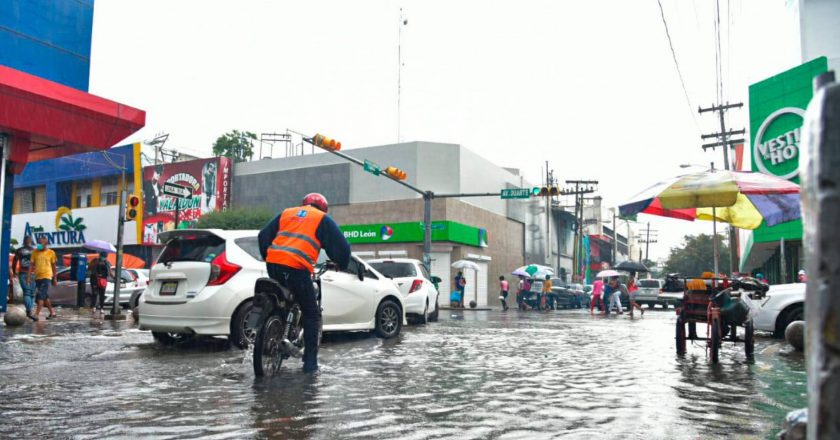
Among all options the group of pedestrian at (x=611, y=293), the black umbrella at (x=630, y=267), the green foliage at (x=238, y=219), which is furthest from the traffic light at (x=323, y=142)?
the black umbrella at (x=630, y=267)

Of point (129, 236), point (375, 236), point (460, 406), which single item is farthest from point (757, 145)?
point (129, 236)

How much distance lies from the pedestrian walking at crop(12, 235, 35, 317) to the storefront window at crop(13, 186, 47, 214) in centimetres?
3491

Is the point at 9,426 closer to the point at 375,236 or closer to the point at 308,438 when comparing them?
the point at 308,438

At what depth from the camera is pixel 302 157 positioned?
130ft

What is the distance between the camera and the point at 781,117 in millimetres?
24641

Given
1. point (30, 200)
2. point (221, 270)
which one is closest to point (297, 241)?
point (221, 270)

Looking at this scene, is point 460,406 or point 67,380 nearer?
point 460,406

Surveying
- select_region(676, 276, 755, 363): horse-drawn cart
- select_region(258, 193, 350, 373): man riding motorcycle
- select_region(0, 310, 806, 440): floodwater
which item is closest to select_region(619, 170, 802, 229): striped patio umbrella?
select_region(676, 276, 755, 363): horse-drawn cart

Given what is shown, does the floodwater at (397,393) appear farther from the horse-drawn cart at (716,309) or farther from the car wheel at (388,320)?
the car wheel at (388,320)

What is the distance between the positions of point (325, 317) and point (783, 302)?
805 centimetres

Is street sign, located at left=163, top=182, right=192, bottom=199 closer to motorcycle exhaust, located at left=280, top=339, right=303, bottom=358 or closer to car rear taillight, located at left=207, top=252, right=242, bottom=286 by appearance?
car rear taillight, located at left=207, top=252, right=242, bottom=286

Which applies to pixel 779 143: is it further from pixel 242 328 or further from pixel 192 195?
pixel 192 195

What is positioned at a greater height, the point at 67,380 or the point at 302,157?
the point at 302,157

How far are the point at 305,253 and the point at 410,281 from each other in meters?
9.01
